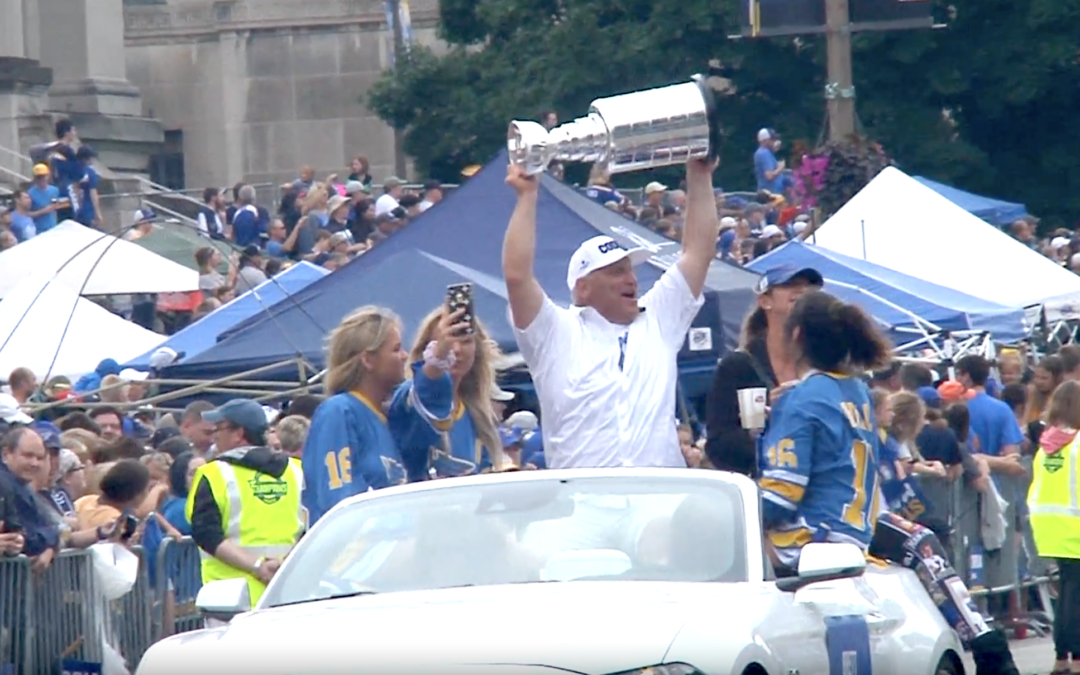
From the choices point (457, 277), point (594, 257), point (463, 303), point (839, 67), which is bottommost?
point (457, 277)

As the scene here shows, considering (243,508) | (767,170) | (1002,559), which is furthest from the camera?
(767,170)

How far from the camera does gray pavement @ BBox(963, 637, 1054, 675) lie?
13.7 meters

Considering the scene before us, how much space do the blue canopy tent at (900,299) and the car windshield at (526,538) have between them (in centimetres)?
1156

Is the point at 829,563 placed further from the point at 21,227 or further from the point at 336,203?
the point at 336,203

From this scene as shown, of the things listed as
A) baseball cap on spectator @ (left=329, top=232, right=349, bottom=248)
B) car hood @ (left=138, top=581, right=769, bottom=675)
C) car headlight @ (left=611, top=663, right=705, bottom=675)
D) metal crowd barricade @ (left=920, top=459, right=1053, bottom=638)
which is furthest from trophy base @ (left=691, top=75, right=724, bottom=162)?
baseball cap on spectator @ (left=329, top=232, right=349, bottom=248)

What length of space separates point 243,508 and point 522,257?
6.24ft

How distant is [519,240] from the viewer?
8633 mm

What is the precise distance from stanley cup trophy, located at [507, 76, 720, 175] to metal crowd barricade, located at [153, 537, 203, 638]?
3.43 metres

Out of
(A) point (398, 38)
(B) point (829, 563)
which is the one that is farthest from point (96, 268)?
(A) point (398, 38)

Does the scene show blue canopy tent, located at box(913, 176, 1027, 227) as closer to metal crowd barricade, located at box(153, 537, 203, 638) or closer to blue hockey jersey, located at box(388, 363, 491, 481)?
metal crowd barricade, located at box(153, 537, 203, 638)

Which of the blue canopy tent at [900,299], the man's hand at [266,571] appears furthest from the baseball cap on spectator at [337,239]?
the man's hand at [266,571]

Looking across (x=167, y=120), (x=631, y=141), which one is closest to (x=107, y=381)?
(x=631, y=141)

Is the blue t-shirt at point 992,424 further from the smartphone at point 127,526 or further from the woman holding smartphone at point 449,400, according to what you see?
the woman holding smartphone at point 449,400

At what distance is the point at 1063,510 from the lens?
13.1 m
